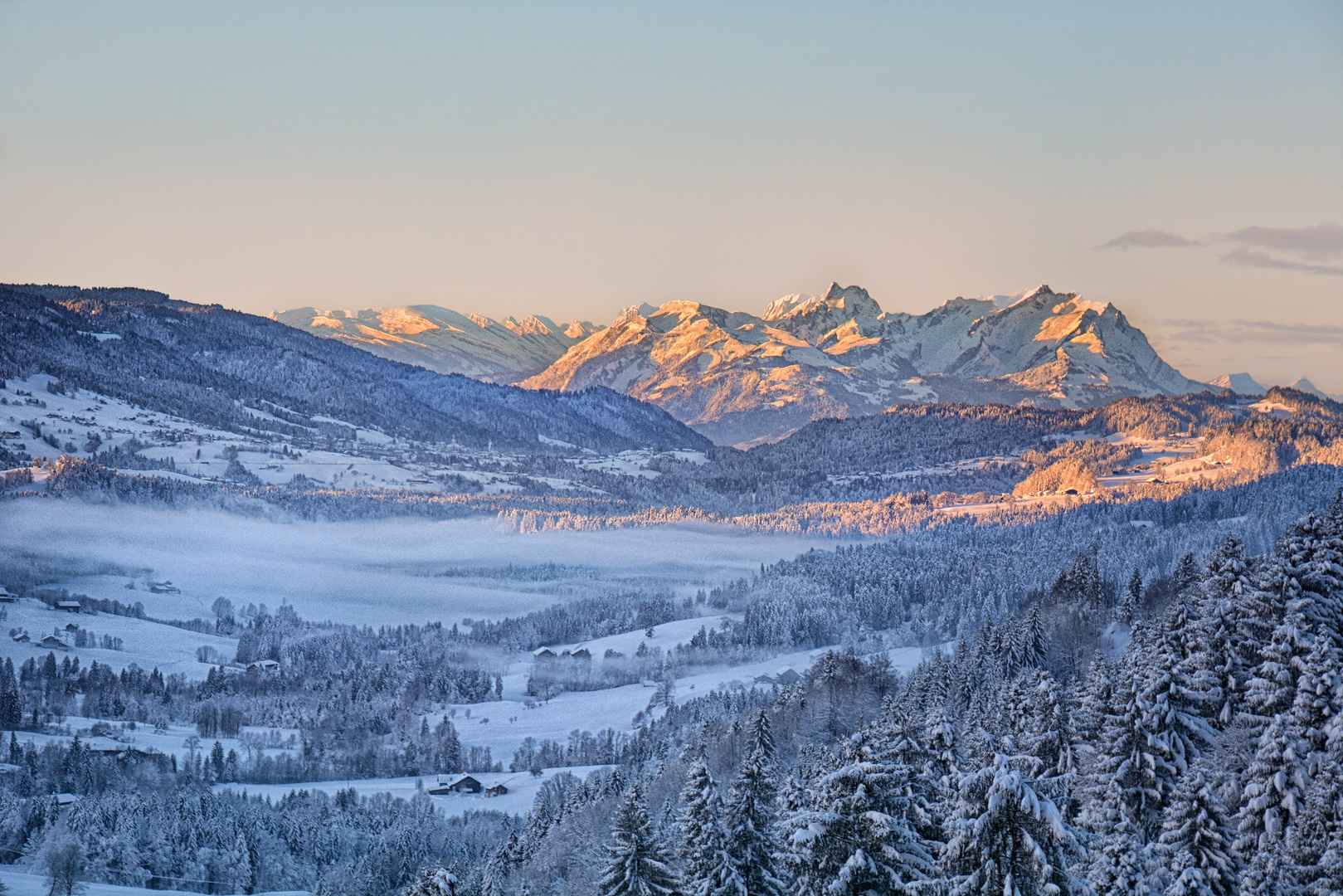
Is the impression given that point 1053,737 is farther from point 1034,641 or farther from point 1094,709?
point 1034,641

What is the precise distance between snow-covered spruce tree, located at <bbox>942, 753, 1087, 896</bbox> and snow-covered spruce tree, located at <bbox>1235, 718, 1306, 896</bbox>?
18.5m

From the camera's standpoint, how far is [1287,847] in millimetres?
44625

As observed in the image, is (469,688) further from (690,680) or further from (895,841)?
(895,841)

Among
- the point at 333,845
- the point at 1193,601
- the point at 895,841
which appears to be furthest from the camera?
the point at 333,845

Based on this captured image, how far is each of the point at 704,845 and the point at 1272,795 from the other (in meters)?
24.1

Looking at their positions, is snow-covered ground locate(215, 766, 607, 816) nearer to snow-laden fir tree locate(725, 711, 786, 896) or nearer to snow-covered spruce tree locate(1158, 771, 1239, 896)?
snow-laden fir tree locate(725, 711, 786, 896)

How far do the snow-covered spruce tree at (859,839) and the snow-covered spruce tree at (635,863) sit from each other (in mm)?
8174

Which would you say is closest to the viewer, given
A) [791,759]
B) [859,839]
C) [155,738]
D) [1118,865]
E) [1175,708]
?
[859,839]

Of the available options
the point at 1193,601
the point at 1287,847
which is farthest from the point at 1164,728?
the point at 1193,601

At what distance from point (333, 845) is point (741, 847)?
84191mm

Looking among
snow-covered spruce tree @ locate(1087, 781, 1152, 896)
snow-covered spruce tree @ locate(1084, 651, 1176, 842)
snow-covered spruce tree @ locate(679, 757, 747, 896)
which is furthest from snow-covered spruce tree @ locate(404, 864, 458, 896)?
snow-covered spruce tree @ locate(1084, 651, 1176, 842)

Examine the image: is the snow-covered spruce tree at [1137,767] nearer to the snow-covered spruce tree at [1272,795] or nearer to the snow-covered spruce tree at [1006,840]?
the snow-covered spruce tree at [1272,795]

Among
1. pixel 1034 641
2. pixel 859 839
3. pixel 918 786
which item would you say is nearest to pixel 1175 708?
pixel 918 786

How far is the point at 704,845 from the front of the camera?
39812 millimetres
